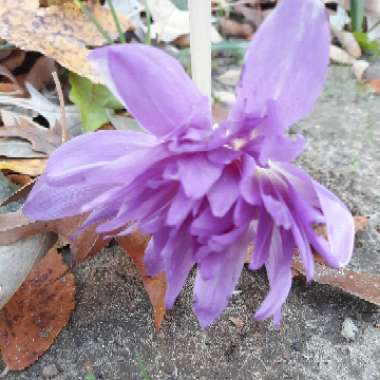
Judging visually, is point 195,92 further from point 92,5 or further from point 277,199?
point 92,5

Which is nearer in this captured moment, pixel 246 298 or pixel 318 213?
pixel 318 213

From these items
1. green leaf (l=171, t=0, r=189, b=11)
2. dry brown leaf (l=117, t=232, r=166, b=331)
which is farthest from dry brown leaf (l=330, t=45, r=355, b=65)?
dry brown leaf (l=117, t=232, r=166, b=331)

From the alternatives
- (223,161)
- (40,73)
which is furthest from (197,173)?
(40,73)

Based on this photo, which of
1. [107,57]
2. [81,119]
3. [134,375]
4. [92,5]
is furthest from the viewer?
[92,5]

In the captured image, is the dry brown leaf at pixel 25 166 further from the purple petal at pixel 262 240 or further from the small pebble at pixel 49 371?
the purple petal at pixel 262 240

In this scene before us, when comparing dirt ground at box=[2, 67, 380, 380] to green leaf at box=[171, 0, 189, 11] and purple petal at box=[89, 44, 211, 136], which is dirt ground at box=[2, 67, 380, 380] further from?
green leaf at box=[171, 0, 189, 11]

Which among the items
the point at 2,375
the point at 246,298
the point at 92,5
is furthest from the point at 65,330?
the point at 92,5

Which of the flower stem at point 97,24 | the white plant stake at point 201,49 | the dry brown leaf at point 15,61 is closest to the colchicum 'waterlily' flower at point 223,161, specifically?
the white plant stake at point 201,49
